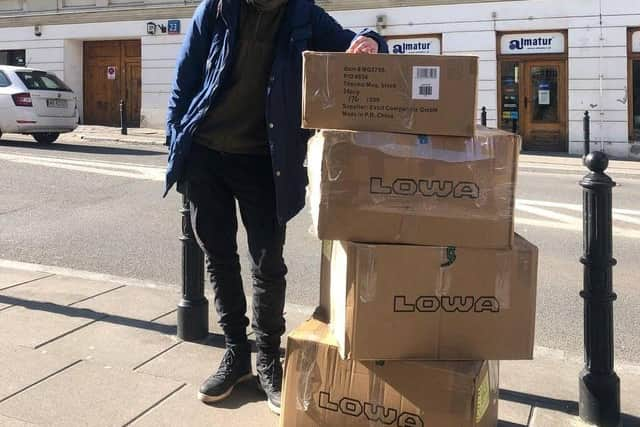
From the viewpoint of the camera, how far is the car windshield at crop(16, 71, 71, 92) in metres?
14.2

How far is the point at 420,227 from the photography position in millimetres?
2279

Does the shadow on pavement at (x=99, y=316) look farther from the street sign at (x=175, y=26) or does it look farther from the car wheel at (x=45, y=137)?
the street sign at (x=175, y=26)

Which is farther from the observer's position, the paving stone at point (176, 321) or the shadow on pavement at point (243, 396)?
the paving stone at point (176, 321)

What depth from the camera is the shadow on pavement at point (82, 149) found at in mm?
14053

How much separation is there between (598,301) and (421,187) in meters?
1.18

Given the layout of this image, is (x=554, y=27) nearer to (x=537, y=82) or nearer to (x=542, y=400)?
(x=537, y=82)

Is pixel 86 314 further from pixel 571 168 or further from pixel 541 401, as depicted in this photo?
pixel 571 168

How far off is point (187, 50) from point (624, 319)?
11.4 feet

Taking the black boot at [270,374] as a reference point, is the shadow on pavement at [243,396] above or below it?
below

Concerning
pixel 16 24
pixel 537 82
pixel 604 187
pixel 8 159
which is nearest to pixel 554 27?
pixel 537 82

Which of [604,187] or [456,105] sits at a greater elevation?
[456,105]

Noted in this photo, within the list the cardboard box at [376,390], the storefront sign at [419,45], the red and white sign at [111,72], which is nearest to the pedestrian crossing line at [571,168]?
the storefront sign at [419,45]

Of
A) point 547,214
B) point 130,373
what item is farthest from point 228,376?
point 547,214

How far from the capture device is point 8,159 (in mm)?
11781
